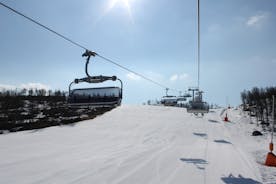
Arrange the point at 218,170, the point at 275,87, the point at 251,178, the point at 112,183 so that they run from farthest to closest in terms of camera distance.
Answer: the point at 275,87, the point at 218,170, the point at 251,178, the point at 112,183

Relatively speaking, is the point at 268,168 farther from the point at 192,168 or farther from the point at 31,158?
the point at 31,158

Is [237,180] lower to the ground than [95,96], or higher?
lower

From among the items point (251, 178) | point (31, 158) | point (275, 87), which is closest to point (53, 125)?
point (31, 158)

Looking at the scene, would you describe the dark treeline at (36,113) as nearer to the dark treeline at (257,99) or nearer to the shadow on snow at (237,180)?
the shadow on snow at (237,180)

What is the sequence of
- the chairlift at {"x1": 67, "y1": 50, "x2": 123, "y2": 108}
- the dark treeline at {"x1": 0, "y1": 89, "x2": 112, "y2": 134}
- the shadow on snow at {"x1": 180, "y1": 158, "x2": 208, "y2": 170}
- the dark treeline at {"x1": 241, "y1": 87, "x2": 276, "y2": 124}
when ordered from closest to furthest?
1. the shadow on snow at {"x1": 180, "y1": 158, "x2": 208, "y2": 170}
2. the chairlift at {"x1": 67, "y1": 50, "x2": 123, "y2": 108}
3. the dark treeline at {"x1": 0, "y1": 89, "x2": 112, "y2": 134}
4. the dark treeline at {"x1": 241, "y1": 87, "x2": 276, "y2": 124}

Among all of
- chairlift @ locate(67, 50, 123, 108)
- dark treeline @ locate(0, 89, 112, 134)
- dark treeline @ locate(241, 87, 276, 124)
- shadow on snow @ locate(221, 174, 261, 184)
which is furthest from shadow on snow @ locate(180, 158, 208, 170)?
dark treeline @ locate(241, 87, 276, 124)

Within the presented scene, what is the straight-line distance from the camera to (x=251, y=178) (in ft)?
30.7

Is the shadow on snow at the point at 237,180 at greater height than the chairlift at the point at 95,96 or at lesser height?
lesser

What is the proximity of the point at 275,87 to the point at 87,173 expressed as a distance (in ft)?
269

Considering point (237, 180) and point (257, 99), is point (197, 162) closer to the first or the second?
point (237, 180)

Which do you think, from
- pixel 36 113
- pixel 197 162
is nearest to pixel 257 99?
pixel 36 113

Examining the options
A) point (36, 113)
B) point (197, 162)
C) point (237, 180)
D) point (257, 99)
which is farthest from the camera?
point (257, 99)

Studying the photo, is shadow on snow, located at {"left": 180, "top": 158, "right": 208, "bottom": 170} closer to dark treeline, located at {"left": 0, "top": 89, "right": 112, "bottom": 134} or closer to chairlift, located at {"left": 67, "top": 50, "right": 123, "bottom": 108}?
chairlift, located at {"left": 67, "top": 50, "right": 123, "bottom": 108}

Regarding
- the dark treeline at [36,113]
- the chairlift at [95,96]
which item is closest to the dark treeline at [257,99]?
the dark treeline at [36,113]
